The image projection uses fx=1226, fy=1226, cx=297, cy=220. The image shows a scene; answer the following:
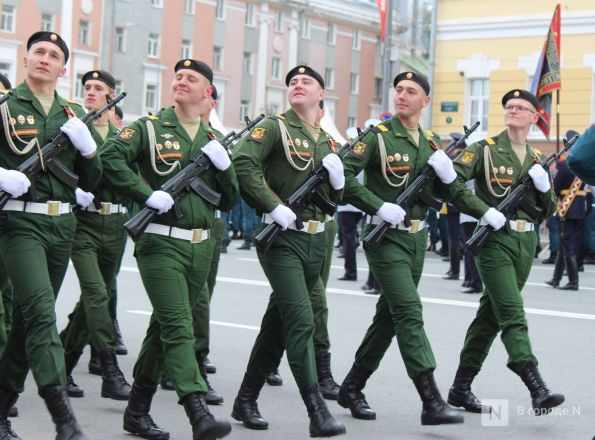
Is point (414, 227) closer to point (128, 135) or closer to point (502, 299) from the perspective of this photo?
point (502, 299)

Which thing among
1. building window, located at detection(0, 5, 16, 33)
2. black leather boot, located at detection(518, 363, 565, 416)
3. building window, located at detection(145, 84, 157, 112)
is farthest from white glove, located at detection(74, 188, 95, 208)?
building window, located at detection(145, 84, 157, 112)

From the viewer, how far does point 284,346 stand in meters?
7.45

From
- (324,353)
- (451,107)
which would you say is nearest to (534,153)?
(324,353)

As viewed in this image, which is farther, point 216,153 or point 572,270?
point 572,270

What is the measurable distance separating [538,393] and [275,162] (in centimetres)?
219

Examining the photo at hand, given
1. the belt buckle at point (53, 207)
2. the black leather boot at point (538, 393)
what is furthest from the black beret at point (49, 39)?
the black leather boot at point (538, 393)

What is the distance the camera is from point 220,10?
60.7m

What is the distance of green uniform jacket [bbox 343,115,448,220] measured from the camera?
7.88 meters

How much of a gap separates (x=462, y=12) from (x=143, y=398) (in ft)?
105

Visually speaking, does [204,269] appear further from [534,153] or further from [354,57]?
[354,57]

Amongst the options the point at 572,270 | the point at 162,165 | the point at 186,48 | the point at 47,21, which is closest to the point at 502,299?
the point at 162,165

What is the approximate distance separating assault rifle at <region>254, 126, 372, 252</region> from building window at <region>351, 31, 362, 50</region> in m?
63.1

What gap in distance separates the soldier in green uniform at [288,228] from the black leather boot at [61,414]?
1.37 meters

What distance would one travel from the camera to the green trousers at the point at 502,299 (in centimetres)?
789
